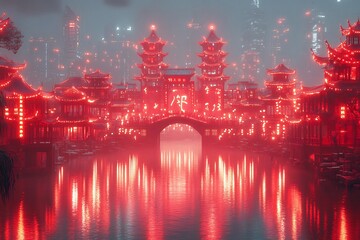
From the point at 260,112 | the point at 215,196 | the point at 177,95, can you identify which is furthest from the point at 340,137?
the point at 177,95

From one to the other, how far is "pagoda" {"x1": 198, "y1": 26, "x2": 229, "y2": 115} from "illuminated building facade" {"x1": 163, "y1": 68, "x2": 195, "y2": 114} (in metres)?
5.43

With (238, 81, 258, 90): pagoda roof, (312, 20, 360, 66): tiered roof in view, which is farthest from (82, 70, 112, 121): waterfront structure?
(312, 20, 360, 66): tiered roof

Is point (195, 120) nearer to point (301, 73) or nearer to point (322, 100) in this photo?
point (322, 100)

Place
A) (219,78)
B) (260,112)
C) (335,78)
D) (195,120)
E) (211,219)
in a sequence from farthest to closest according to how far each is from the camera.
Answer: (219,78) → (260,112) → (195,120) → (335,78) → (211,219)

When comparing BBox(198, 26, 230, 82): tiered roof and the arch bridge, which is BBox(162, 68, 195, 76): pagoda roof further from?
the arch bridge

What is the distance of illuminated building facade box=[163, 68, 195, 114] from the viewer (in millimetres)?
105000

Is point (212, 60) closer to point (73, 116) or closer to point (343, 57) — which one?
point (73, 116)

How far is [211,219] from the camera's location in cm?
3012

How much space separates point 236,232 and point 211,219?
3508mm

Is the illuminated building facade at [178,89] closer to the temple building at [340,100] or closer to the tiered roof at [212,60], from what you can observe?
the tiered roof at [212,60]

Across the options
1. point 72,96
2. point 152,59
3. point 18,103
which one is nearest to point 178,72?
point 152,59

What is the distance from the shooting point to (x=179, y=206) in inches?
1364

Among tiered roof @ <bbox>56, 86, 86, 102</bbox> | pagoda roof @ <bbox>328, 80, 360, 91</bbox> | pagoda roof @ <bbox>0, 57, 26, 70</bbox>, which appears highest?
pagoda roof @ <bbox>0, 57, 26, 70</bbox>

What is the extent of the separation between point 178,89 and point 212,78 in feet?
36.1
